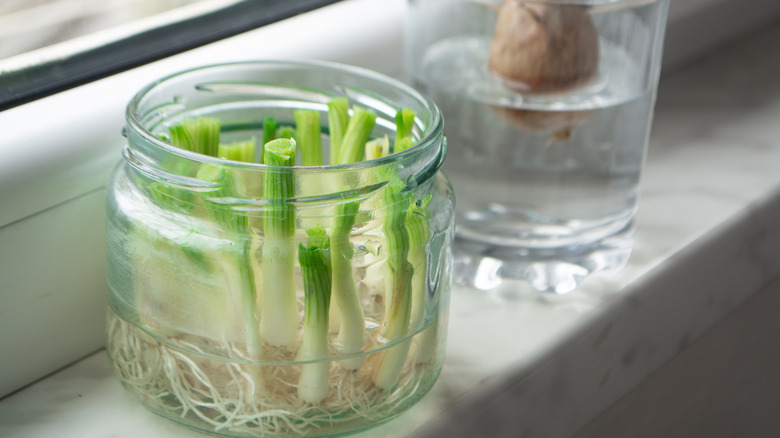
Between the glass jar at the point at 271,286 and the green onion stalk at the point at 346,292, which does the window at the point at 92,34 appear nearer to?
the glass jar at the point at 271,286

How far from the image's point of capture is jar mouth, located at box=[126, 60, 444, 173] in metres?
0.36

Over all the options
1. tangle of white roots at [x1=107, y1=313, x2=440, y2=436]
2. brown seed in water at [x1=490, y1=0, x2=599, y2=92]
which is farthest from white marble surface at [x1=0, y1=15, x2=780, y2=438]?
brown seed in water at [x1=490, y1=0, x2=599, y2=92]

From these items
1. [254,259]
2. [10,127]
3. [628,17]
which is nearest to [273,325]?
[254,259]

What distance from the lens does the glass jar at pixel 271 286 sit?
343 millimetres

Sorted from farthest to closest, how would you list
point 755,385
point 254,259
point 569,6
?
1. point 755,385
2. point 569,6
3. point 254,259

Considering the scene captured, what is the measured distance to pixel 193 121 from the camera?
1.32 ft

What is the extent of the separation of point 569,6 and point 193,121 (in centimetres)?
20

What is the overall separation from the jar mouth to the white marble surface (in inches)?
4.6

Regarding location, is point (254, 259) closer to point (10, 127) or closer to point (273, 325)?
point (273, 325)

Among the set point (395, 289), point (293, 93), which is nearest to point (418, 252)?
point (395, 289)

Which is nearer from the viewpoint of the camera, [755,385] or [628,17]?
[628,17]

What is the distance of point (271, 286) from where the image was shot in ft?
1.15

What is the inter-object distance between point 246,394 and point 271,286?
0.05 metres

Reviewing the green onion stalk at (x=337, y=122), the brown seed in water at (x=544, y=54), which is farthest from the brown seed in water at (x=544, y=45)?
the green onion stalk at (x=337, y=122)
